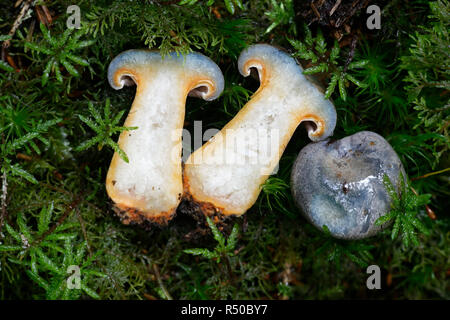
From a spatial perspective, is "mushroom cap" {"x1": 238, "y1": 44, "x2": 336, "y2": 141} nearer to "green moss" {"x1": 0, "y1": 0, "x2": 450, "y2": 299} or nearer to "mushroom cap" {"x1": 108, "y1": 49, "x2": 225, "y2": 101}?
"green moss" {"x1": 0, "y1": 0, "x2": 450, "y2": 299}

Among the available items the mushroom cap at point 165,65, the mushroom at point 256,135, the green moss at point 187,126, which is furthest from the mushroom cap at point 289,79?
the mushroom cap at point 165,65

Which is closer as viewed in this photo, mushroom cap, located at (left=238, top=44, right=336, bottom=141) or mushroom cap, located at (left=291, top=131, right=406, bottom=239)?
mushroom cap, located at (left=291, top=131, right=406, bottom=239)

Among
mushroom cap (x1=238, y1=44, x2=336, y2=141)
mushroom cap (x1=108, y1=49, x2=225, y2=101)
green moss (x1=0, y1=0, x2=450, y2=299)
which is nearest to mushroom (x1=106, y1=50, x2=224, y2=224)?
mushroom cap (x1=108, y1=49, x2=225, y2=101)

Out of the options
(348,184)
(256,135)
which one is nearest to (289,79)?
(256,135)

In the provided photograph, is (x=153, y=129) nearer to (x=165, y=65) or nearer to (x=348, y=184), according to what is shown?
(x=165, y=65)

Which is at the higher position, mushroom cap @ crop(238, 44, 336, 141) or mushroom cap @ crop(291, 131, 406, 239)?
mushroom cap @ crop(238, 44, 336, 141)

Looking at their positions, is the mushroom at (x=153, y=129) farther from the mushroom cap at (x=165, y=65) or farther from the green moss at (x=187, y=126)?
the green moss at (x=187, y=126)
